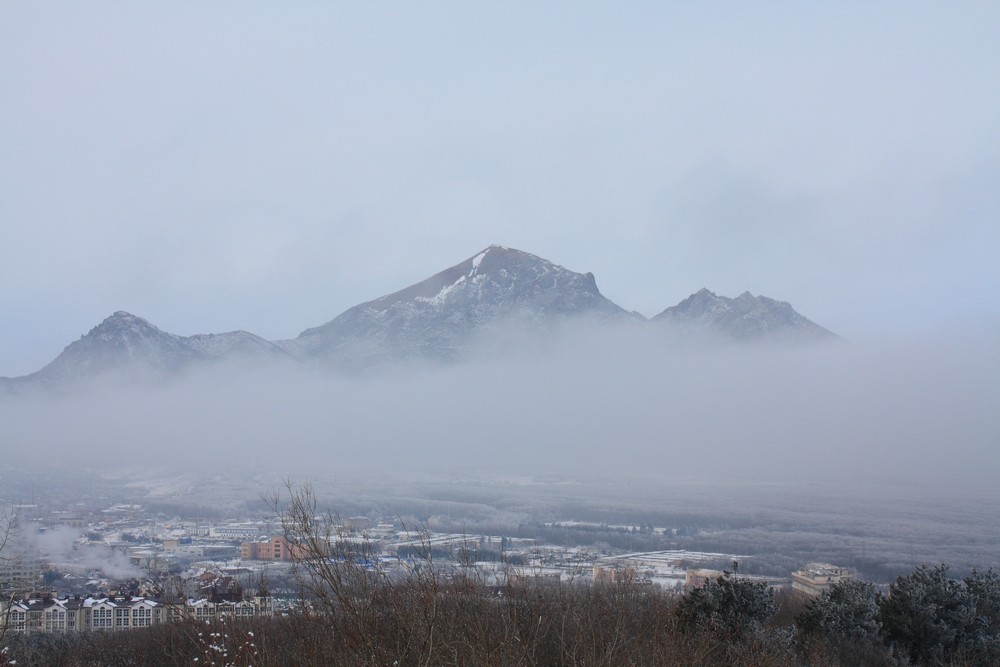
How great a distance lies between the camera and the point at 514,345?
145 metres

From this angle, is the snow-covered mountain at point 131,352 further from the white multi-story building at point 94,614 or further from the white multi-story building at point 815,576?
the white multi-story building at point 815,576

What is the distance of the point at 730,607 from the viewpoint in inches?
764

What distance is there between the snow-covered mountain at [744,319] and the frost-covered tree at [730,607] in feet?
386

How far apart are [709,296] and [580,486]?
60693 millimetres

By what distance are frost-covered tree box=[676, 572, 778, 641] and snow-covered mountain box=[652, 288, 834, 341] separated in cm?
11774

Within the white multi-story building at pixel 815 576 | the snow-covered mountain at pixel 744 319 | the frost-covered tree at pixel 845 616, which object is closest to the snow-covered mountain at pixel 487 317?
the snow-covered mountain at pixel 744 319

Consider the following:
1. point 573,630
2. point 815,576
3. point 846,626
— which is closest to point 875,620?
point 846,626

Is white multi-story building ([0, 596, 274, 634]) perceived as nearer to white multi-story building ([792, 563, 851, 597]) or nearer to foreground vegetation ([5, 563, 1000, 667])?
foreground vegetation ([5, 563, 1000, 667])

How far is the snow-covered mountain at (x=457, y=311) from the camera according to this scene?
5448 inches

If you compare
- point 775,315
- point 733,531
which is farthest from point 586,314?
point 733,531

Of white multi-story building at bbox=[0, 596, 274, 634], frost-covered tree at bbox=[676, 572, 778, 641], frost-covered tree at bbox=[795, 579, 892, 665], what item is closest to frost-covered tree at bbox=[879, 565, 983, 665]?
frost-covered tree at bbox=[795, 579, 892, 665]

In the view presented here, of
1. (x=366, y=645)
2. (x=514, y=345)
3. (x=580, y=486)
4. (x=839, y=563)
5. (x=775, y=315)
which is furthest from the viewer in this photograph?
(x=514, y=345)

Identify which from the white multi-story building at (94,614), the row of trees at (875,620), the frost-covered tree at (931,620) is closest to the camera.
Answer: the row of trees at (875,620)

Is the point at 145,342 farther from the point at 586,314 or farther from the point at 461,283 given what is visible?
the point at 586,314
